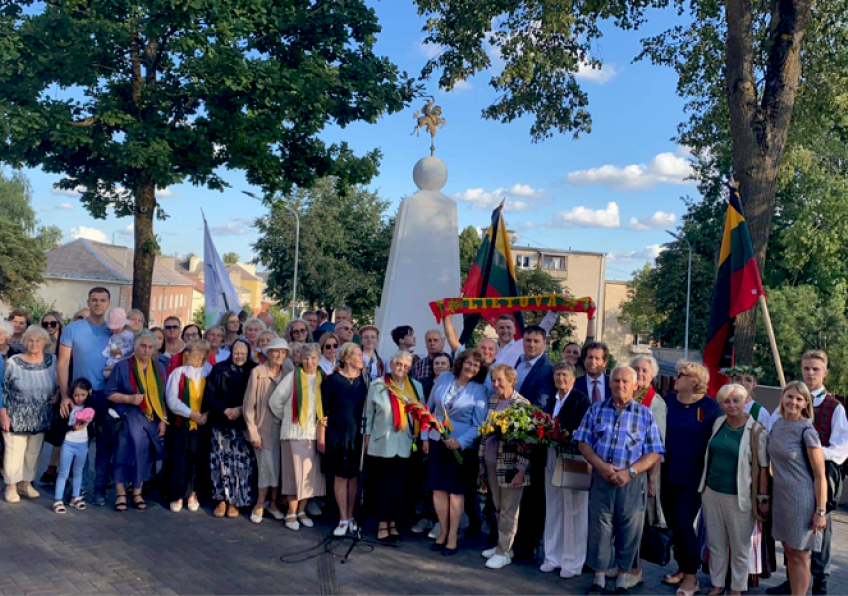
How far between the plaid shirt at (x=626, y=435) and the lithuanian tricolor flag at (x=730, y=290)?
293 cm

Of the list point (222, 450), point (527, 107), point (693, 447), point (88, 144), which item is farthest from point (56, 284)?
point (693, 447)

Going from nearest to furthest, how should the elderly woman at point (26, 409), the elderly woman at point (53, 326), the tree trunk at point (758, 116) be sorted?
the elderly woman at point (26, 409) < the elderly woman at point (53, 326) < the tree trunk at point (758, 116)

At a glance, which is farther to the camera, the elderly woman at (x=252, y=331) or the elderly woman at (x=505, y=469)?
the elderly woman at (x=252, y=331)

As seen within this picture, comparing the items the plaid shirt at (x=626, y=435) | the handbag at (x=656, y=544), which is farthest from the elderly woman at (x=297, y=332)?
the handbag at (x=656, y=544)

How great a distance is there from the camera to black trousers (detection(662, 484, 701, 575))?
549cm

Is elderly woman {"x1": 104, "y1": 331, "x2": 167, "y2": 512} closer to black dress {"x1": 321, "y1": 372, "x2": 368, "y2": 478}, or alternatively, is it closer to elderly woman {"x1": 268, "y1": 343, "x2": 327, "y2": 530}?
elderly woman {"x1": 268, "y1": 343, "x2": 327, "y2": 530}

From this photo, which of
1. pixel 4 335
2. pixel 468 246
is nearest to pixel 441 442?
pixel 4 335

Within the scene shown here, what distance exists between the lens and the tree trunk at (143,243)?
1459 centimetres

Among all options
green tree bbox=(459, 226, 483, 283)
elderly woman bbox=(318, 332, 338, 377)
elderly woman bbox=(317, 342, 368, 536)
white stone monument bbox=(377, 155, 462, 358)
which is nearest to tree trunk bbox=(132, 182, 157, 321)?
white stone monument bbox=(377, 155, 462, 358)

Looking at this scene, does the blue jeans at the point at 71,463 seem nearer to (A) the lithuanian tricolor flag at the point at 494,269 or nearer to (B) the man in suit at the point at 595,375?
(B) the man in suit at the point at 595,375

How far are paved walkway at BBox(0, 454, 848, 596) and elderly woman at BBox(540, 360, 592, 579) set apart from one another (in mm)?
141

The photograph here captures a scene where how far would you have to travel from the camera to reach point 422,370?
7.45 metres

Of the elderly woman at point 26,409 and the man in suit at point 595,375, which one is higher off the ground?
the man in suit at point 595,375

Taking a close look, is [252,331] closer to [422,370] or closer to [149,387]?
[149,387]
